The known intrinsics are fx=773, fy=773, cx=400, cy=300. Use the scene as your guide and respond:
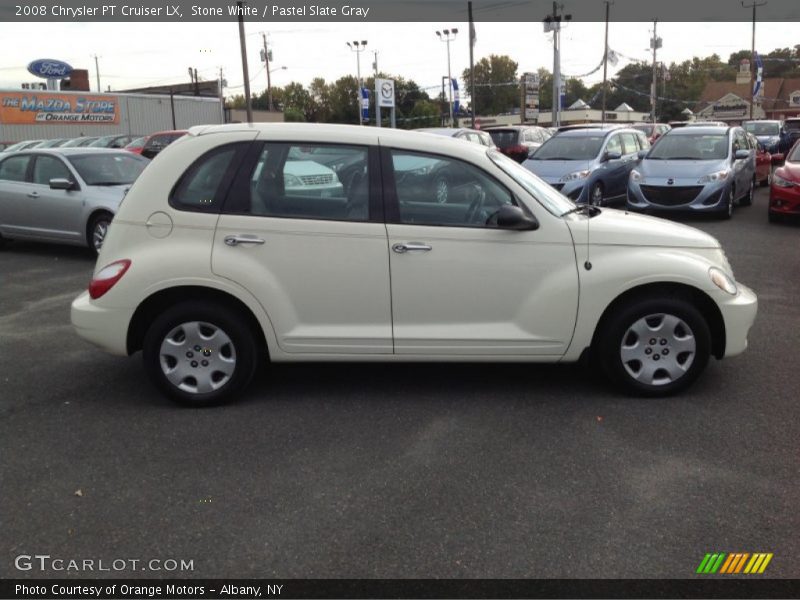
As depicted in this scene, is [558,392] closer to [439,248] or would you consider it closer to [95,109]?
[439,248]

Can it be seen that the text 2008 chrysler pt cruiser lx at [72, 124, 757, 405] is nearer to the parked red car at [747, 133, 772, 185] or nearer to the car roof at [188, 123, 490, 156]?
the car roof at [188, 123, 490, 156]

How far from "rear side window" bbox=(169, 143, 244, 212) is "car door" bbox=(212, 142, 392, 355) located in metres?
0.08

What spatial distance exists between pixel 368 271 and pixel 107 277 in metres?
1.64

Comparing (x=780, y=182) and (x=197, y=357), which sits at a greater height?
(x=780, y=182)

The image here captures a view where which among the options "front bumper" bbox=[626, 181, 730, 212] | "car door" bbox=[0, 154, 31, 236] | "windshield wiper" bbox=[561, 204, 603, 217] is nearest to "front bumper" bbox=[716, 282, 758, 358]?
"windshield wiper" bbox=[561, 204, 603, 217]

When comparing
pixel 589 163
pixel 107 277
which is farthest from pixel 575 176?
pixel 107 277

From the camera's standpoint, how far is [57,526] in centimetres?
349

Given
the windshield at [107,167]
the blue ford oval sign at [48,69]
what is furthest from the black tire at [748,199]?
the blue ford oval sign at [48,69]

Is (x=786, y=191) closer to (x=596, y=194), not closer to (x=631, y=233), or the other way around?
(x=596, y=194)

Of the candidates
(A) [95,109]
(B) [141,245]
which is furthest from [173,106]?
(B) [141,245]

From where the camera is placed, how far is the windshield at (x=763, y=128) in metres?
27.6

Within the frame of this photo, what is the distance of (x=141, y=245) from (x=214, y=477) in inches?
65.5

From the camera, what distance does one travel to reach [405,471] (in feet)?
13.2

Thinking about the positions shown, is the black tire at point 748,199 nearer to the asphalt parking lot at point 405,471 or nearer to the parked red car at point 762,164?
the parked red car at point 762,164
